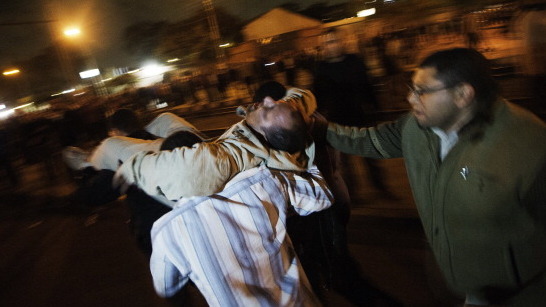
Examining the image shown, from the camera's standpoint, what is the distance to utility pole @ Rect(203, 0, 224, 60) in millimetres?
16438

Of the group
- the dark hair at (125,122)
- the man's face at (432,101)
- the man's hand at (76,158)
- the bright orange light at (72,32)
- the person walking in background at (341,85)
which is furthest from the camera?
the bright orange light at (72,32)

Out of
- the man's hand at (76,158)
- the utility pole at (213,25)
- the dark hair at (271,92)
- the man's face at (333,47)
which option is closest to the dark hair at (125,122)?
the man's hand at (76,158)

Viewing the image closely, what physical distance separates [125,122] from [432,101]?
6.30ft

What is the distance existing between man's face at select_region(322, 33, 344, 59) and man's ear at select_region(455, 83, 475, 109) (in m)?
2.77

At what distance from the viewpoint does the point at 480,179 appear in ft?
4.58

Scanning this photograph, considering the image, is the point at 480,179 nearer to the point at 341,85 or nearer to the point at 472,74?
the point at 472,74

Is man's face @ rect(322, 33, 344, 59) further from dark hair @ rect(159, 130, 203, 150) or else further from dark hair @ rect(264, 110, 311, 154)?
dark hair @ rect(159, 130, 203, 150)

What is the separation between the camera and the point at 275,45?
18125 mm

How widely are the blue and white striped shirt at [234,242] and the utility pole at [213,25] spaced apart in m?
15.2

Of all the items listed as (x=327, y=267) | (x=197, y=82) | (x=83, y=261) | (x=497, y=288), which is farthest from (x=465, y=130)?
(x=197, y=82)

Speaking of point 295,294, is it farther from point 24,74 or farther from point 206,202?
point 24,74

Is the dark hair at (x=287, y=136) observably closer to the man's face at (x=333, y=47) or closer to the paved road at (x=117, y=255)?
the paved road at (x=117, y=255)

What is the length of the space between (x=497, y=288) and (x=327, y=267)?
1302 mm

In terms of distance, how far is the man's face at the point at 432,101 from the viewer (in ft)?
4.87
